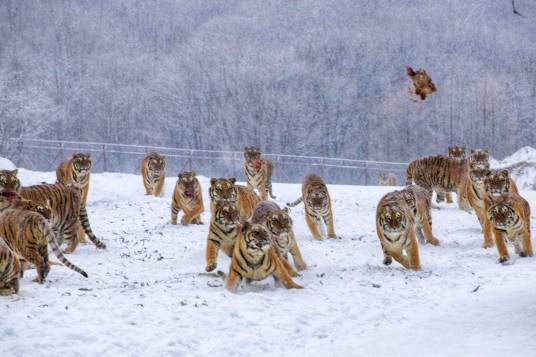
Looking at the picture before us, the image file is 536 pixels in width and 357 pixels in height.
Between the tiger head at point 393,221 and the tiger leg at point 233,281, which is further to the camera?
the tiger head at point 393,221

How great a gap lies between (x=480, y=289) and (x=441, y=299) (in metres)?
0.50

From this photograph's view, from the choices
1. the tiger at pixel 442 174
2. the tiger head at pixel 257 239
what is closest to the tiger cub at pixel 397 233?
the tiger head at pixel 257 239

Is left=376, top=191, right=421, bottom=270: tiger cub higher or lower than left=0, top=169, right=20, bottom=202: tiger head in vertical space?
lower

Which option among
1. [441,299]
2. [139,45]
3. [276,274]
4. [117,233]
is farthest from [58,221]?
[139,45]

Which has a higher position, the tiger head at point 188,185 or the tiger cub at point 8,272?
the tiger head at point 188,185

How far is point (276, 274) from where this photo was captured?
644 centimetres

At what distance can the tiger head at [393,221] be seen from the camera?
23.8 ft

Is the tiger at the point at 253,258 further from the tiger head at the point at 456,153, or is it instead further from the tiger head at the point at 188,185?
the tiger head at the point at 456,153

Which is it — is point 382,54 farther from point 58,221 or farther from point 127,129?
point 58,221

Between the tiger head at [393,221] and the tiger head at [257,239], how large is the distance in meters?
1.62

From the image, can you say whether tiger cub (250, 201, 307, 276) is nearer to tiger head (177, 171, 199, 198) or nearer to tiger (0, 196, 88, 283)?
tiger (0, 196, 88, 283)

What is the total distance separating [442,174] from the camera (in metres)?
12.4

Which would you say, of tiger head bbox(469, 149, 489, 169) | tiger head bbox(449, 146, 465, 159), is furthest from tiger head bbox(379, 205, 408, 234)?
tiger head bbox(449, 146, 465, 159)

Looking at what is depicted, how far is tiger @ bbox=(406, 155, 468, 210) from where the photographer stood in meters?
12.1
